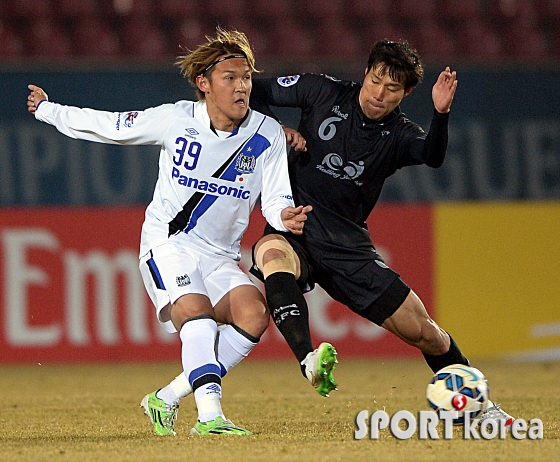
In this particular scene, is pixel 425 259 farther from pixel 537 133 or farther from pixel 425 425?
pixel 425 425

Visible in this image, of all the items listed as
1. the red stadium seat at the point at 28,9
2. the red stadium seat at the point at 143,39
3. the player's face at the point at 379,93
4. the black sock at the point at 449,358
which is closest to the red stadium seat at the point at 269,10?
the red stadium seat at the point at 143,39

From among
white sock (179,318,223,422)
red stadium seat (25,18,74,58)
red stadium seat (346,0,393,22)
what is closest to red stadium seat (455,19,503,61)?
red stadium seat (346,0,393,22)

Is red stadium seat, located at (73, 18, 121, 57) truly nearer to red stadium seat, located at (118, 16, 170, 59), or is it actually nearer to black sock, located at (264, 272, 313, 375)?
red stadium seat, located at (118, 16, 170, 59)

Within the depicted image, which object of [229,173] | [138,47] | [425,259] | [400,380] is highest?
[138,47]

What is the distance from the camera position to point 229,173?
5.14 meters

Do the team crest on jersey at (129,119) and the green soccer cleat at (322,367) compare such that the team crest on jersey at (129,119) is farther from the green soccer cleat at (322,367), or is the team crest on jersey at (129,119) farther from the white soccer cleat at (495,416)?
the white soccer cleat at (495,416)

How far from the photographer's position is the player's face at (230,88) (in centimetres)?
505

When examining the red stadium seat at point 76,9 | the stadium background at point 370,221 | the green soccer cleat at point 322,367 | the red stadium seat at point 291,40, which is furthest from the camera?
the red stadium seat at point 291,40

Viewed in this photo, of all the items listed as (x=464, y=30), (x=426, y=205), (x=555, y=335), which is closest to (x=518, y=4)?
(x=464, y=30)

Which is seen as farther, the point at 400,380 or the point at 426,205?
the point at 426,205

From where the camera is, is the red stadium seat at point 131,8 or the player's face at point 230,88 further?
the red stadium seat at point 131,8

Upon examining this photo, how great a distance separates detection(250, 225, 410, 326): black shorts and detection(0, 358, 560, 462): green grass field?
2.18 feet

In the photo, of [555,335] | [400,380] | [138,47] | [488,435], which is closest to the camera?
[488,435]

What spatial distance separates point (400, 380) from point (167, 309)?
3.55 meters
